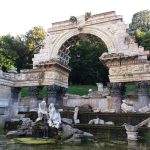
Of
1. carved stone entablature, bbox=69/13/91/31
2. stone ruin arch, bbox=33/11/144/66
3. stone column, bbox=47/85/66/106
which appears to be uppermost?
carved stone entablature, bbox=69/13/91/31

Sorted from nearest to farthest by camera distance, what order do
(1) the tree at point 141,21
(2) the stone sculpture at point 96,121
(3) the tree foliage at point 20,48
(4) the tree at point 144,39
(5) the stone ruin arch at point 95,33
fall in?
(2) the stone sculpture at point 96,121, (5) the stone ruin arch at point 95,33, (4) the tree at point 144,39, (3) the tree foliage at point 20,48, (1) the tree at point 141,21

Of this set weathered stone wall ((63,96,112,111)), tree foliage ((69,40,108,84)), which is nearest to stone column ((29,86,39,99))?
weathered stone wall ((63,96,112,111))

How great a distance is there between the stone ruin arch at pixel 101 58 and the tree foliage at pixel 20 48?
69.8 ft

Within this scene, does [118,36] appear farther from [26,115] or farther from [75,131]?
[75,131]

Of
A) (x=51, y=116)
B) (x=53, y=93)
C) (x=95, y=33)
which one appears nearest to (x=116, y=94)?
(x=53, y=93)

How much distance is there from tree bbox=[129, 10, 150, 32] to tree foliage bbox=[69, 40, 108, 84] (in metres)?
12.8

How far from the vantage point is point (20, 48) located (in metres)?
48.6

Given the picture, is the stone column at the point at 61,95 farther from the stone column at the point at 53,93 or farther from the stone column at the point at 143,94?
the stone column at the point at 143,94

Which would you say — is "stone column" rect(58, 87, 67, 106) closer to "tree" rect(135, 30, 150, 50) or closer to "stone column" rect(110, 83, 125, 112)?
"stone column" rect(110, 83, 125, 112)

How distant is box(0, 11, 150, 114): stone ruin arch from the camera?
20594 millimetres

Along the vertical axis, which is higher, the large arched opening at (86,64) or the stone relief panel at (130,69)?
the large arched opening at (86,64)

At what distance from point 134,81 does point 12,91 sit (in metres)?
11.1

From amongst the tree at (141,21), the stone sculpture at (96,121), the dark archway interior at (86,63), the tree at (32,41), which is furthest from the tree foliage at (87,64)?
the stone sculpture at (96,121)

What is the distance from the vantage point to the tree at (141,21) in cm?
5419
